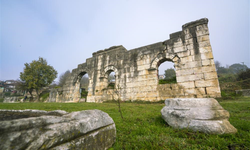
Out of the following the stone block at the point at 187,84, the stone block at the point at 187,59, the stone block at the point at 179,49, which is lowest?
the stone block at the point at 187,84

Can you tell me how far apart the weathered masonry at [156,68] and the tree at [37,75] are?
12177mm

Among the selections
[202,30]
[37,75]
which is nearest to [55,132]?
Result: [202,30]

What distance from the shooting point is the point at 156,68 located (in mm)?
8586

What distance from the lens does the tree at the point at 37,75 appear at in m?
19.4

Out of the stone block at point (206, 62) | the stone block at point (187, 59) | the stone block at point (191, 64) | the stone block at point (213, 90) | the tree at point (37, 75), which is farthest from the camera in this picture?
the tree at point (37, 75)

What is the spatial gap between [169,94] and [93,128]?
7391mm

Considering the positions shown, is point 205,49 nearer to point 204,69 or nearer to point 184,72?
point 204,69

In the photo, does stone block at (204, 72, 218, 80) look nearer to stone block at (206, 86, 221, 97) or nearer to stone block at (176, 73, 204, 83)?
stone block at (176, 73, 204, 83)

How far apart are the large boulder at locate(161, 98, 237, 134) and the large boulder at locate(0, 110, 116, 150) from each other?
57.1 inches

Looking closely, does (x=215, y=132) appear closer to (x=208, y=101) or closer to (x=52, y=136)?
(x=208, y=101)

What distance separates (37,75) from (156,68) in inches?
882

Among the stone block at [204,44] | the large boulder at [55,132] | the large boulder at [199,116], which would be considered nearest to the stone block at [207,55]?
the stone block at [204,44]

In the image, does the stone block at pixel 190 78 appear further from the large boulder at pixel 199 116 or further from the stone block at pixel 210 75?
the large boulder at pixel 199 116

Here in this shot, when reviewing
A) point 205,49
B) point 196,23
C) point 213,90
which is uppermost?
point 196,23
